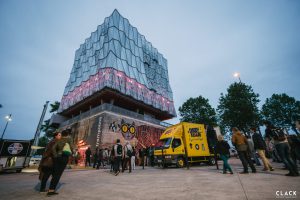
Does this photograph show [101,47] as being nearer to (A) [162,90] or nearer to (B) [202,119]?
(A) [162,90]

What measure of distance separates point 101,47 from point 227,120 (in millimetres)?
30350

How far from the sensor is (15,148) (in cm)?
1079

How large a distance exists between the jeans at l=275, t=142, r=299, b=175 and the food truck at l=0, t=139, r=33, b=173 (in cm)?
1486

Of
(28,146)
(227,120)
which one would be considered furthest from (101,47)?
(227,120)

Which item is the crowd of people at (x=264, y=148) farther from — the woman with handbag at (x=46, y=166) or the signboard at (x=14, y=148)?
the signboard at (x=14, y=148)

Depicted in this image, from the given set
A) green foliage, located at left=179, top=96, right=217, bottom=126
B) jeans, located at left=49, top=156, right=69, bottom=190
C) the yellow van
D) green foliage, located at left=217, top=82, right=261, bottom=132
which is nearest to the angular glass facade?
green foliage, located at left=179, top=96, right=217, bottom=126

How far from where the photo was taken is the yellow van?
11.9 m

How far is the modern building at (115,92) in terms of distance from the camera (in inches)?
1013

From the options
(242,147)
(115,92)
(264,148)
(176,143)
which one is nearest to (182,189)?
(242,147)

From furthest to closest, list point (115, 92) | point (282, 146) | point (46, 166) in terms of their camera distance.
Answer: point (115, 92)
point (282, 146)
point (46, 166)

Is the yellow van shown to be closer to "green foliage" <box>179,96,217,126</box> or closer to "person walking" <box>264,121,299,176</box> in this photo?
"person walking" <box>264,121,299,176</box>

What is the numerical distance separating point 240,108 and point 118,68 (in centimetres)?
2494

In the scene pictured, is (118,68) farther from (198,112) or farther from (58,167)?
(58,167)

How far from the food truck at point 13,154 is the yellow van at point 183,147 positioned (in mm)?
9966
